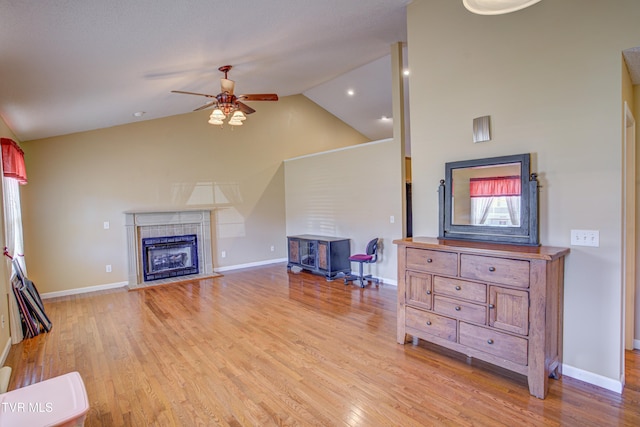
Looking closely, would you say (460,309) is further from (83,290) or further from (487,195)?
(83,290)

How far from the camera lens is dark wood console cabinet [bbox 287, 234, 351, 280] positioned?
5910mm

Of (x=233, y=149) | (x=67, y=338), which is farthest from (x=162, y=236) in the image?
(x=67, y=338)

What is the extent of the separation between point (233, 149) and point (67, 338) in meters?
4.51

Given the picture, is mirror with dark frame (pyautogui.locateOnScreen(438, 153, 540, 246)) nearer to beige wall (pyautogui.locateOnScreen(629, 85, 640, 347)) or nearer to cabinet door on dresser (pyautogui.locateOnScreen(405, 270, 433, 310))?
cabinet door on dresser (pyautogui.locateOnScreen(405, 270, 433, 310))

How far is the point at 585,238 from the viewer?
8.13 feet

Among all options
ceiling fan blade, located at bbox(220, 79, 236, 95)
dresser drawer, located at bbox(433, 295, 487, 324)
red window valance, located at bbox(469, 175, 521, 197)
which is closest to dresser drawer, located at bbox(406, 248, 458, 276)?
dresser drawer, located at bbox(433, 295, 487, 324)

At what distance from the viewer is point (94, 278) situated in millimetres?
5672

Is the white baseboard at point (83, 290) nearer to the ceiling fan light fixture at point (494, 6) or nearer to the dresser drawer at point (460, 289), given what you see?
the dresser drawer at point (460, 289)

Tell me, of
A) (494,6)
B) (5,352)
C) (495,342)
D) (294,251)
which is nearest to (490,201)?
(495,342)

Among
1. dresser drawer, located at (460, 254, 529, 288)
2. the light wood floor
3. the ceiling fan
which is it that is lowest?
the light wood floor

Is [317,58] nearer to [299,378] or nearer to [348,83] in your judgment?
[348,83]

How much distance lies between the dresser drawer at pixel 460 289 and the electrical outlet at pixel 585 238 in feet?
2.47

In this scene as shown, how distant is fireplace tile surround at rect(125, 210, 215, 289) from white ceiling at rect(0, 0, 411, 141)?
5.63 feet

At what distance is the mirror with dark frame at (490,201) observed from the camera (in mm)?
2701
